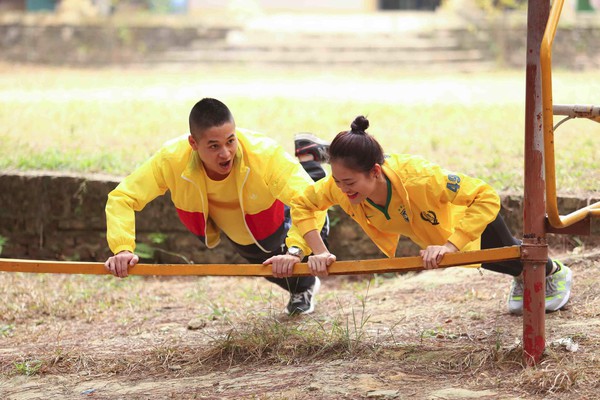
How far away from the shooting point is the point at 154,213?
20.1 ft

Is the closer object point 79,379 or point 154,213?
point 79,379

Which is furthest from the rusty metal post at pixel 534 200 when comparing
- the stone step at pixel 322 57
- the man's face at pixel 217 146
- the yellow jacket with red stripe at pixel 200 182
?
the stone step at pixel 322 57

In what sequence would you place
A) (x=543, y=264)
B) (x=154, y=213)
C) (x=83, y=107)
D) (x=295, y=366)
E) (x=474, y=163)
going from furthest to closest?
1. (x=83, y=107)
2. (x=474, y=163)
3. (x=154, y=213)
4. (x=295, y=366)
5. (x=543, y=264)

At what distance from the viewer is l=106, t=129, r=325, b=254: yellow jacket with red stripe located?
4.04 meters

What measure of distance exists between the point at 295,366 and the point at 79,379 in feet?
2.99

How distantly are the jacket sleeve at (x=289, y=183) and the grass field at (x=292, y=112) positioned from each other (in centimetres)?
50

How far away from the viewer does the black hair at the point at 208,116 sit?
396cm

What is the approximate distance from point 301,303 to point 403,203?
1.17 m

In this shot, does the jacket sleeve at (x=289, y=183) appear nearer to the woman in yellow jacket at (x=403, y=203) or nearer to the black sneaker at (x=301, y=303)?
the woman in yellow jacket at (x=403, y=203)

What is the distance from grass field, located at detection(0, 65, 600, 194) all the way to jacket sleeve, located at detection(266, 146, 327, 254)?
1.65ft

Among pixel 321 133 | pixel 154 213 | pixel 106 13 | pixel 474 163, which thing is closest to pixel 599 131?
pixel 474 163

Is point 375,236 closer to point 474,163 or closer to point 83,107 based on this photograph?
point 474,163

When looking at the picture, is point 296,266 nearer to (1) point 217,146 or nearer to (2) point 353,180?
(2) point 353,180

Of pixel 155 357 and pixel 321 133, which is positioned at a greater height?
pixel 321 133
